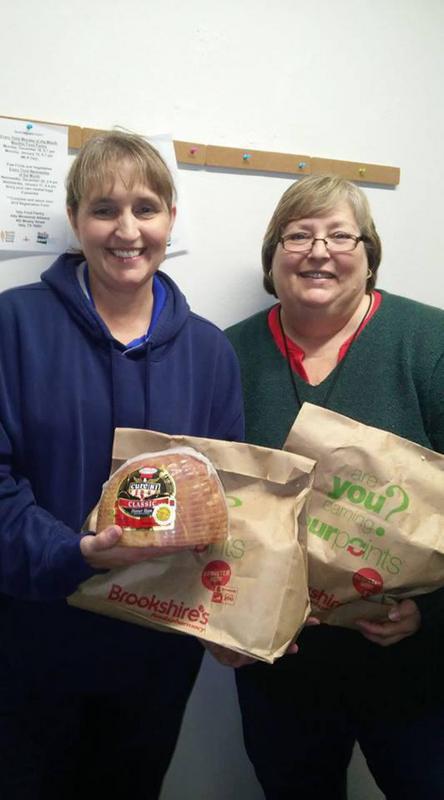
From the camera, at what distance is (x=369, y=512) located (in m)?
0.81

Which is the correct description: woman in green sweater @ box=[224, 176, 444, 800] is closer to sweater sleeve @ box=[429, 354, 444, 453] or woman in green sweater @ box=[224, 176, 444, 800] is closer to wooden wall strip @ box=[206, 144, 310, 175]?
sweater sleeve @ box=[429, 354, 444, 453]

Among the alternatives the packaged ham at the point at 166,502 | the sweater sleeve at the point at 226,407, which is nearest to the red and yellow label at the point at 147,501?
the packaged ham at the point at 166,502

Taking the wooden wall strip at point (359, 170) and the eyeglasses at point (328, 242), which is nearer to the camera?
the eyeglasses at point (328, 242)

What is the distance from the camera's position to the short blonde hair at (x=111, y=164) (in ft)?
2.84

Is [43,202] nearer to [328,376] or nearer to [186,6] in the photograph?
[186,6]

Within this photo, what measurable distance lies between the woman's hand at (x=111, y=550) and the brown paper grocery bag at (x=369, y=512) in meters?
0.25

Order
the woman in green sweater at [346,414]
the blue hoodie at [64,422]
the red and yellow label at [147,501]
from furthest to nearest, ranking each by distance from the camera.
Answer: the woman in green sweater at [346,414] < the blue hoodie at [64,422] < the red and yellow label at [147,501]

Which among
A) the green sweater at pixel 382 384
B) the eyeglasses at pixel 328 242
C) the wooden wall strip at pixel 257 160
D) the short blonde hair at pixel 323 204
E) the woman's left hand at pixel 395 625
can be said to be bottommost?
the woman's left hand at pixel 395 625

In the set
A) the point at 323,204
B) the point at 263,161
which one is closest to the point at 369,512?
the point at 323,204

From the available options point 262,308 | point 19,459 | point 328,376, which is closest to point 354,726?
point 328,376

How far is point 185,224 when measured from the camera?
1.21 metres

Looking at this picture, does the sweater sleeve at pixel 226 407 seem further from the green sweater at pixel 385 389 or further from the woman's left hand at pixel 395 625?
the woman's left hand at pixel 395 625

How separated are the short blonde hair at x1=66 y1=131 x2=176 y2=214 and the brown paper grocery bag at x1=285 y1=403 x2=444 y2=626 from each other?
1.48 ft

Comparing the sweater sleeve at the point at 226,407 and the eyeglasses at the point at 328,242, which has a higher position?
the eyeglasses at the point at 328,242
